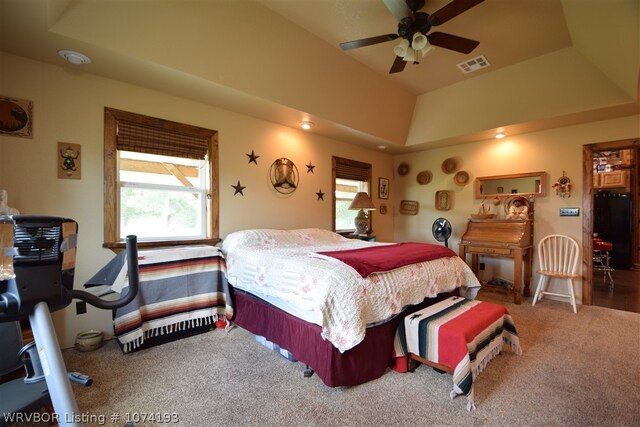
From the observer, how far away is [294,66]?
9.93ft

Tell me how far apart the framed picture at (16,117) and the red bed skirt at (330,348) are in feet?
7.72

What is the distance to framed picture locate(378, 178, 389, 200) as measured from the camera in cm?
532

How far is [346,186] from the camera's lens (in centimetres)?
489

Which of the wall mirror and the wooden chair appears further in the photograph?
the wall mirror

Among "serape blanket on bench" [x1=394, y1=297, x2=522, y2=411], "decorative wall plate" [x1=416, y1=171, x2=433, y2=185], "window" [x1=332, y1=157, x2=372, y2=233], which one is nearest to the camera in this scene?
"serape blanket on bench" [x1=394, y1=297, x2=522, y2=411]

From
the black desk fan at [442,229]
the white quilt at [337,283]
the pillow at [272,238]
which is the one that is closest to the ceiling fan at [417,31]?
the white quilt at [337,283]

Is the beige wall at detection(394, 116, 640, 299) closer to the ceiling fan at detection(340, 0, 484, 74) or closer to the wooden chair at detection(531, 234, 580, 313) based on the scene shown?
the wooden chair at detection(531, 234, 580, 313)

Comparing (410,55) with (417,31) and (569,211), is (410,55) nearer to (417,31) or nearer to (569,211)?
(417,31)

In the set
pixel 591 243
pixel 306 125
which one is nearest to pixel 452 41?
pixel 306 125

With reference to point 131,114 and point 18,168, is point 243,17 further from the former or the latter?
point 18,168

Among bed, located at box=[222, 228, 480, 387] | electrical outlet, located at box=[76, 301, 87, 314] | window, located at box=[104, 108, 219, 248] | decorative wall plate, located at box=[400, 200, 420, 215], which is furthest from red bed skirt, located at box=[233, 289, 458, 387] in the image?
decorative wall plate, located at box=[400, 200, 420, 215]

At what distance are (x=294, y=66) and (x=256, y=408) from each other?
9.91 feet

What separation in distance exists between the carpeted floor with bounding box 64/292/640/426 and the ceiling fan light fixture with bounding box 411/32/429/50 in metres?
2.52

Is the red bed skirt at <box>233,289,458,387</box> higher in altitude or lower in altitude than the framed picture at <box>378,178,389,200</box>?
lower
